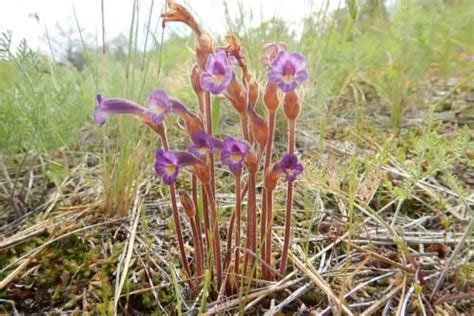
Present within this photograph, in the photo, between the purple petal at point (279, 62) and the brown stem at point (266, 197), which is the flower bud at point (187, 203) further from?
the purple petal at point (279, 62)

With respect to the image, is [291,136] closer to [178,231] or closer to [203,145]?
[203,145]

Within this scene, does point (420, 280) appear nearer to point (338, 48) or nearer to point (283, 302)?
point (283, 302)

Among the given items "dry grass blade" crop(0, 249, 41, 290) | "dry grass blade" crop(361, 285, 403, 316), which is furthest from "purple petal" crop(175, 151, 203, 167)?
"dry grass blade" crop(0, 249, 41, 290)

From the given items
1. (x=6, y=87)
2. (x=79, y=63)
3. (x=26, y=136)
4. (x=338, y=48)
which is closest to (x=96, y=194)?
(x=26, y=136)

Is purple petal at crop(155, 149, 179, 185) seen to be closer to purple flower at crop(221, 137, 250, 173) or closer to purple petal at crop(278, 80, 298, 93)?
purple flower at crop(221, 137, 250, 173)

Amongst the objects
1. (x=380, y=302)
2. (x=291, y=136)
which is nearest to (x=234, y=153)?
(x=291, y=136)

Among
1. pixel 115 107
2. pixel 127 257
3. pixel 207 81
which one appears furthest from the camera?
pixel 127 257
